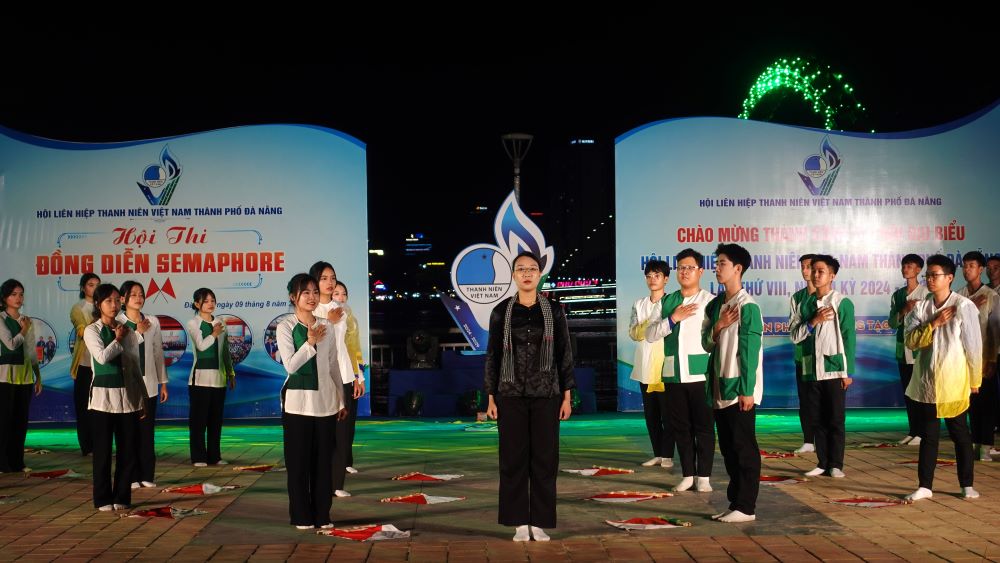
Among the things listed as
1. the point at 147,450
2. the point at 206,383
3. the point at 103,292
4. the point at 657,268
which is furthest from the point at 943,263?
the point at 206,383

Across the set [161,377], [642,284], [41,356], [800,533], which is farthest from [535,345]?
[41,356]

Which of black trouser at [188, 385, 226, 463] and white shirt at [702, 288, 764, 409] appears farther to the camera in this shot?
black trouser at [188, 385, 226, 463]

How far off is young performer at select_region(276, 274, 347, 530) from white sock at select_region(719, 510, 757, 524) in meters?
2.23

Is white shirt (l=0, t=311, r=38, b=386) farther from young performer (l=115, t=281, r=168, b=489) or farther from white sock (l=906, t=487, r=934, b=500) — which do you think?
white sock (l=906, t=487, r=934, b=500)

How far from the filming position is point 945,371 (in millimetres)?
6641

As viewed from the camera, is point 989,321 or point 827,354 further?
point 989,321

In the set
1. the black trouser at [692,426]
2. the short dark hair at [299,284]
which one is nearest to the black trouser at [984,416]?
the black trouser at [692,426]

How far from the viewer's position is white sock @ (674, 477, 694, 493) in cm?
714

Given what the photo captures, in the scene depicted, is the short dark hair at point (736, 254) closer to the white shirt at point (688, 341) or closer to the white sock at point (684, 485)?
the white shirt at point (688, 341)

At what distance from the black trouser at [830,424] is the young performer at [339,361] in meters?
3.36

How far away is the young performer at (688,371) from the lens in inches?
282

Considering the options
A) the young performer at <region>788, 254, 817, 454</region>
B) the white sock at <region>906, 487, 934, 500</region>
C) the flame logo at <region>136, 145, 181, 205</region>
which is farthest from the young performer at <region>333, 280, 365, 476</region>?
the flame logo at <region>136, 145, 181, 205</region>

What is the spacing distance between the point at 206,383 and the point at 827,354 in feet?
15.9

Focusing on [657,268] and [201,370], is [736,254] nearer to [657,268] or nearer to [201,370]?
[657,268]
